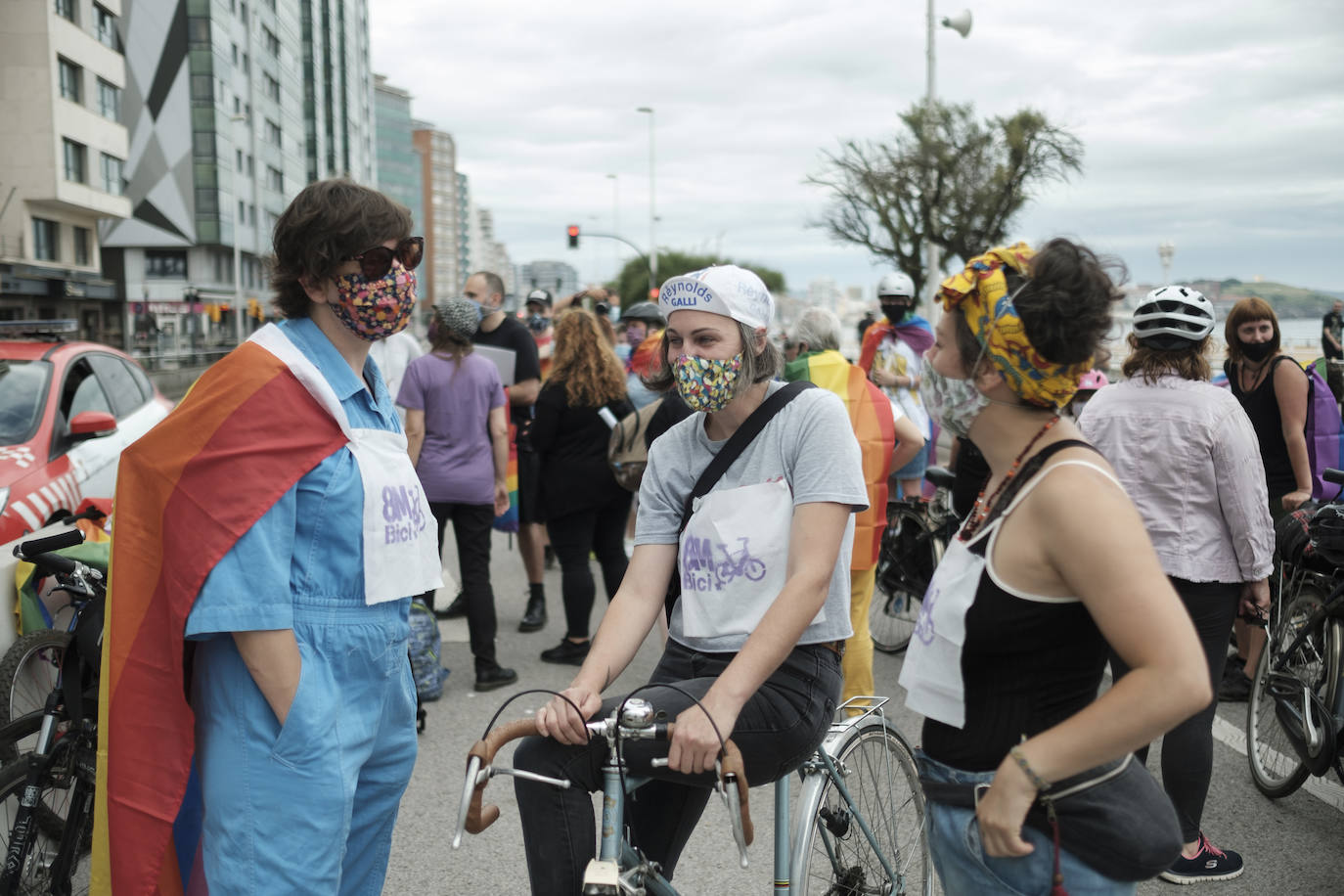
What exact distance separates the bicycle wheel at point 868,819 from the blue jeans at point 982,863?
665 millimetres

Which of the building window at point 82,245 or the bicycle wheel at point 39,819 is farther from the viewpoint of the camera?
the building window at point 82,245

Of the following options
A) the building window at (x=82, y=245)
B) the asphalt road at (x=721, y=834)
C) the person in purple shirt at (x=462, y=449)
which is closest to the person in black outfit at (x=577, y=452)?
the person in purple shirt at (x=462, y=449)

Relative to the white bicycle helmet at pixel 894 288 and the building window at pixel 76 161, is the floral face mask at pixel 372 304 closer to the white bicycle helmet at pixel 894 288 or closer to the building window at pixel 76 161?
the white bicycle helmet at pixel 894 288

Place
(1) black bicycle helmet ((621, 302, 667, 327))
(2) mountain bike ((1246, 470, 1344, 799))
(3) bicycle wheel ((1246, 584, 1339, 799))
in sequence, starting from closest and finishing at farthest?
(2) mountain bike ((1246, 470, 1344, 799)) → (3) bicycle wheel ((1246, 584, 1339, 799)) → (1) black bicycle helmet ((621, 302, 667, 327))

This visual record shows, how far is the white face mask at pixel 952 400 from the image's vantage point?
6.22 feet

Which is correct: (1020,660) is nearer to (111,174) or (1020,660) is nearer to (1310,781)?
(1310,781)

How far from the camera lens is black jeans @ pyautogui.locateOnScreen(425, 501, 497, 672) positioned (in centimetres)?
577

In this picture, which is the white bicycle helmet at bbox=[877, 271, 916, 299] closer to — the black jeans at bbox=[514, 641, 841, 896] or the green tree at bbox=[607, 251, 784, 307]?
the black jeans at bbox=[514, 641, 841, 896]

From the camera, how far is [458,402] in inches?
232

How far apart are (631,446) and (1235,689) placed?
337 cm

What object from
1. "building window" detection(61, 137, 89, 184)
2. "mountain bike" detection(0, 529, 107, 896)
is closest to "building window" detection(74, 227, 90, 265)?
"building window" detection(61, 137, 89, 184)

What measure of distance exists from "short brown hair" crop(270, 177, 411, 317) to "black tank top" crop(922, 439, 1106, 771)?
1.45 m

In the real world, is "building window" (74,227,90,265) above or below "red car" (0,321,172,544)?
above

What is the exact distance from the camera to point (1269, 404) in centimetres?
536
